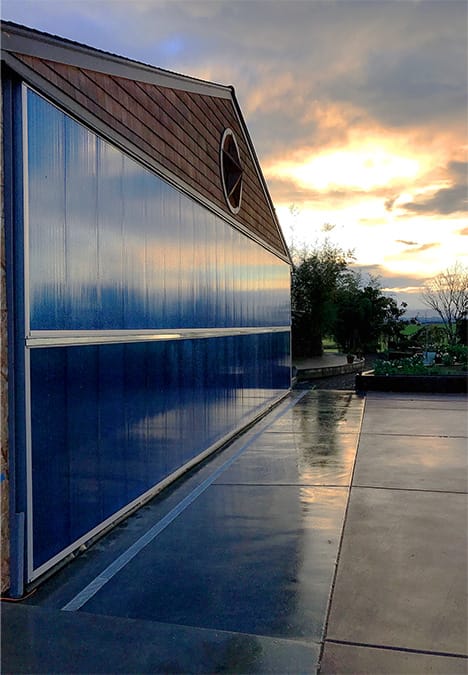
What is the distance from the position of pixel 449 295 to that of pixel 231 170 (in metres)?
22.7

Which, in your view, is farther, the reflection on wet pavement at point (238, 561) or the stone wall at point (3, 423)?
the stone wall at point (3, 423)

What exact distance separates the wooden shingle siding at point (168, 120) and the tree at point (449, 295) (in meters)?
21.4

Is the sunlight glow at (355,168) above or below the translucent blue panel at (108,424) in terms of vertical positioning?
above

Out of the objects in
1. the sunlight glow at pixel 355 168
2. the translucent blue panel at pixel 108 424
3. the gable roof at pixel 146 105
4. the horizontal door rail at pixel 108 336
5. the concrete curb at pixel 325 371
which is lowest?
the concrete curb at pixel 325 371

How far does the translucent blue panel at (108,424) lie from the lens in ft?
12.4

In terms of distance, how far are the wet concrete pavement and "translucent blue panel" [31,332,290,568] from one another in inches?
12.0

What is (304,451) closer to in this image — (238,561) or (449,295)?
(238,561)

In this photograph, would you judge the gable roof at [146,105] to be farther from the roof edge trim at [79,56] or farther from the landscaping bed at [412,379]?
the landscaping bed at [412,379]

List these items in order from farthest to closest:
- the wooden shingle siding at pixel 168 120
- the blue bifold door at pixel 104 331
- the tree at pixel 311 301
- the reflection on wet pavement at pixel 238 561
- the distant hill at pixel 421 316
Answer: the distant hill at pixel 421 316 → the tree at pixel 311 301 → the wooden shingle siding at pixel 168 120 → the blue bifold door at pixel 104 331 → the reflection on wet pavement at pixel 238 561

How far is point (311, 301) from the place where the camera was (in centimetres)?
2536

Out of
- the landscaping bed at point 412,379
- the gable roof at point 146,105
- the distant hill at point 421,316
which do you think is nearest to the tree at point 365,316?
the distant hill at point 421,316

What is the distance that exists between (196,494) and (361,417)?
542cm

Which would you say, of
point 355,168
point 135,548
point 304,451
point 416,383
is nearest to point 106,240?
point 135,548

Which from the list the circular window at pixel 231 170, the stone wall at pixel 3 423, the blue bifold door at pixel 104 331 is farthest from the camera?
the circular window at pixel 231 170
